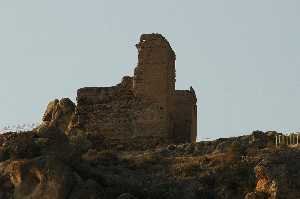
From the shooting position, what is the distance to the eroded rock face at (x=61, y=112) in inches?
1768

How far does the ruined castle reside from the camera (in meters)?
43.8

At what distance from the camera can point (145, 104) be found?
144 feet

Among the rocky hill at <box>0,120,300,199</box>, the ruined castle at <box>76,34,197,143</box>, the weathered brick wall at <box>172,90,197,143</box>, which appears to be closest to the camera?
the rocky hill at <box>0,120,300,199</box>

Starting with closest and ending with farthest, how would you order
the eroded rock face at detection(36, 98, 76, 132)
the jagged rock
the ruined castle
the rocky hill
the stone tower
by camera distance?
the jagged rock, the rocky hill, the ruined castle, the stone tower, the eroded rock face at detection(36, 98, 76, 132)

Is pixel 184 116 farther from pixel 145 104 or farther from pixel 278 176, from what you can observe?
pixel 278 176

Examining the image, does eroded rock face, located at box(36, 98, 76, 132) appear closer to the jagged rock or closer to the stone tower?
the stone tower

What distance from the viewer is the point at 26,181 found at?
34.6m

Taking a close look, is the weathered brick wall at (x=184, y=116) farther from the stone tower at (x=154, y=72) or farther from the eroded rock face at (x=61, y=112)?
the eroded rock face at (x=61, y=112)

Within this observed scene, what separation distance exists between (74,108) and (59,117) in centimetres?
71

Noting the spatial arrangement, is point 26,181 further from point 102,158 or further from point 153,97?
point 153,97

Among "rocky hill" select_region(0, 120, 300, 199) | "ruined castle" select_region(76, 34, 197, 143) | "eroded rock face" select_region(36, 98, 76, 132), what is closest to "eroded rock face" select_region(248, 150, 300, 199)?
"rocky hill" select_region(0, 120, 300, 199)

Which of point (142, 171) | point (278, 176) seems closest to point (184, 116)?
point (142, 171)

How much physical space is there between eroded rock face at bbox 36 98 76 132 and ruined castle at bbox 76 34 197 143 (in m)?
0.38

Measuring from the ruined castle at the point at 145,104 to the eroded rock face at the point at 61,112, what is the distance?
38cm
